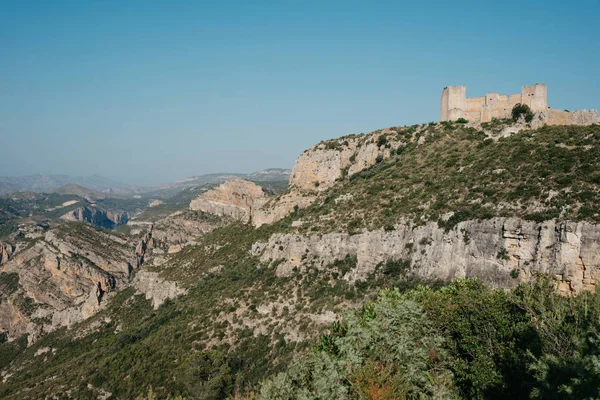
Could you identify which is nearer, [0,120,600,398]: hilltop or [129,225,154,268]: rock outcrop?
[0,120,600,398]: hilltop

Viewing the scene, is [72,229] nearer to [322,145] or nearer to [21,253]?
[21,253]

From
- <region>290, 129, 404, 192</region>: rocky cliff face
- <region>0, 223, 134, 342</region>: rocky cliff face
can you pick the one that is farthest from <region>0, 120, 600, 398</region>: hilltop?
<region>0, 223, 134, 342</region>: rocky cliff face

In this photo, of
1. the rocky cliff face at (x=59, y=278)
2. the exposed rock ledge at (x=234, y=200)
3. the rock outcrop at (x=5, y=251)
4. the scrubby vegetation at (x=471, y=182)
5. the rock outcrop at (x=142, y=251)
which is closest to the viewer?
the scrubby vegetation at (x=471, y=182)

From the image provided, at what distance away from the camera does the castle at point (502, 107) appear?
4794 cm

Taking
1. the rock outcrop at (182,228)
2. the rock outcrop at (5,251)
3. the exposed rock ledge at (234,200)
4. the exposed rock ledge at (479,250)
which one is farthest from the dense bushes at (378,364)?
the rock outcrop at (5,251)

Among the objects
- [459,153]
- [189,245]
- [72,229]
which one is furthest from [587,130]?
[72,229]

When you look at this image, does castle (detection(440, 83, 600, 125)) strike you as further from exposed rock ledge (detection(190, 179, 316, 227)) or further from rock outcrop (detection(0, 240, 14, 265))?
rock outcrop (detection(0, 240, 14, 265))

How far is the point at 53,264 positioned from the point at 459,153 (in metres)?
107

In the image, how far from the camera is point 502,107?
170ft

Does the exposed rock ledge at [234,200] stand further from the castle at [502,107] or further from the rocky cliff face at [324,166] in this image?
the castle at [502,107]

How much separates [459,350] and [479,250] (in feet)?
31.8

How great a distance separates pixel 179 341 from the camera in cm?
4062

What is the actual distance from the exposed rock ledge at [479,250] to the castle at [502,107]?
26.6m

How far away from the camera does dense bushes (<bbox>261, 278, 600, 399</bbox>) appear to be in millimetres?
16766
